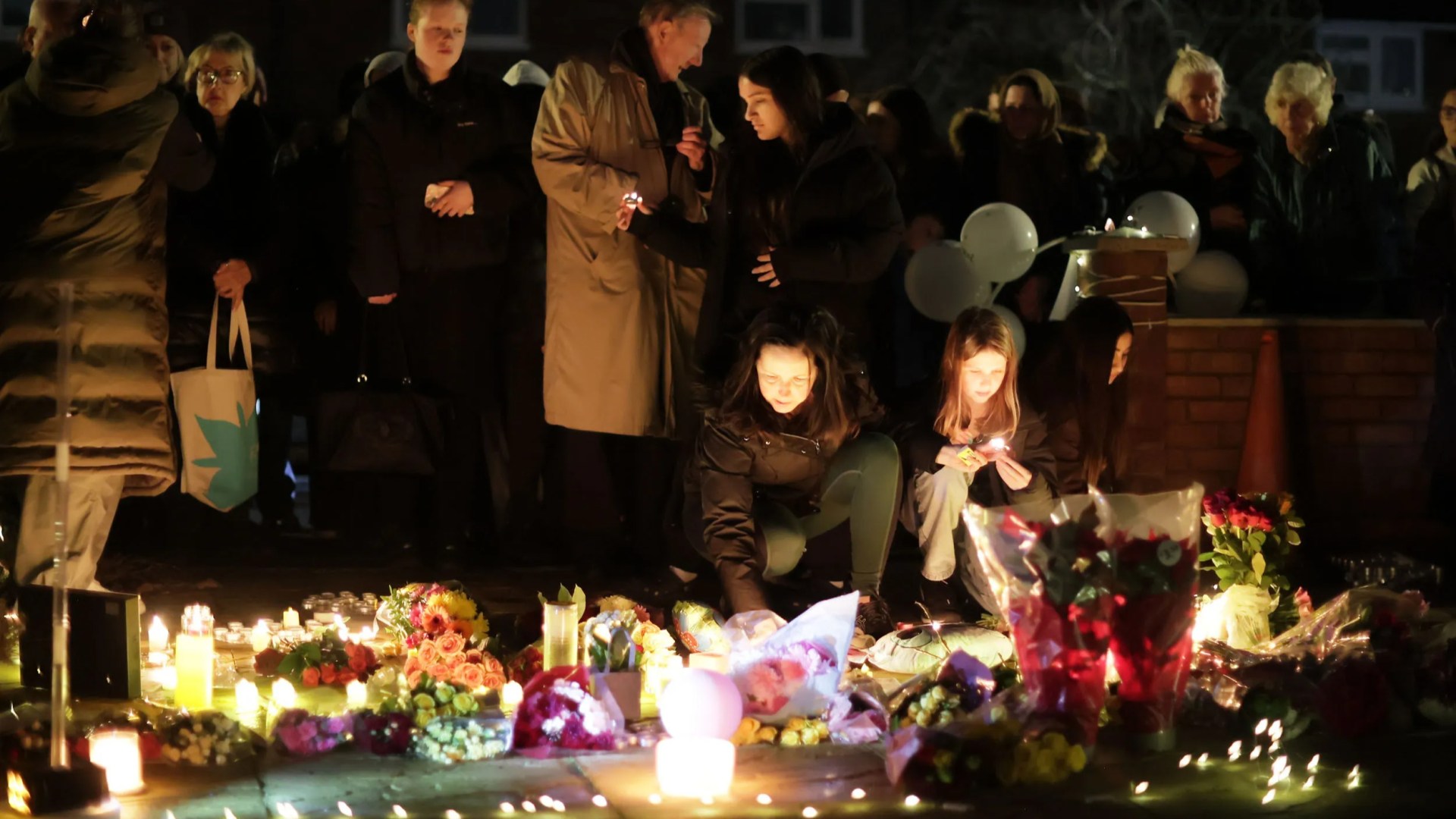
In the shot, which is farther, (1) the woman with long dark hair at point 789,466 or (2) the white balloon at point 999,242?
(2) the white balloon at point 999,242

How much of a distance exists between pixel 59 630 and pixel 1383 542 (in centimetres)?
569

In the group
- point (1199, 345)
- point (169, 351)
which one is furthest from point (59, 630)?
point (1199, 345)

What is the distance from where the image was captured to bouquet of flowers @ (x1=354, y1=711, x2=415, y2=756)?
451cm

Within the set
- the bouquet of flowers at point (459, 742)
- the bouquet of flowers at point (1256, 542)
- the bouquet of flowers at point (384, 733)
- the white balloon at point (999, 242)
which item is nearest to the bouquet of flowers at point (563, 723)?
the bouquet of flowers at point (459, 742)

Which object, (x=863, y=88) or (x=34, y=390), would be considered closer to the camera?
(x=34, y=390)

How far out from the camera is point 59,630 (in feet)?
13.1

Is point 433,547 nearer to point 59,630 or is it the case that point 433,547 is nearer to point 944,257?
point 944,257

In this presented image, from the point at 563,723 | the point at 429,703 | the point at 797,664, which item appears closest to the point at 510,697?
the point at 429,703

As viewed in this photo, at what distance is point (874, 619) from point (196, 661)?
2112 millimetres

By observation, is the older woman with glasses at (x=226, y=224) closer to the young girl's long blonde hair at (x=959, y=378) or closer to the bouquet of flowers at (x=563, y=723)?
the young girl's long blonde hair at (x=959, y=378)

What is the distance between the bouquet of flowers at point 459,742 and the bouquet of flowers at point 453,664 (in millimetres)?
479

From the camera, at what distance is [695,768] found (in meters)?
4.16

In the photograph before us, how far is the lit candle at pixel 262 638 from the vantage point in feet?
17.7

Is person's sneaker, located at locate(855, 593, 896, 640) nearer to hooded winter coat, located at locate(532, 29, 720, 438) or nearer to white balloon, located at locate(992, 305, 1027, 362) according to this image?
hooded winter coat, located at locate(532, 29, 720, 438)
